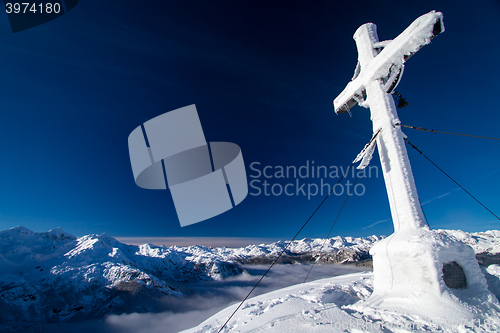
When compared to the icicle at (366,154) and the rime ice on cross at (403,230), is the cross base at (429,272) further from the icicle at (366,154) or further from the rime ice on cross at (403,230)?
the icicle at (366,154)

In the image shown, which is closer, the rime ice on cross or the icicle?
the rime ice on cross

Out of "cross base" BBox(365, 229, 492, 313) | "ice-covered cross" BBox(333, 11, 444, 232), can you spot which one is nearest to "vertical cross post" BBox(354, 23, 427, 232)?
"ice-covered cross" BBox(333, 11, 444, 232)

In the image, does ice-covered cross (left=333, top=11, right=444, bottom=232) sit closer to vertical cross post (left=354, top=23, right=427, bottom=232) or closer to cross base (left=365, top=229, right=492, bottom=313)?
vertical cross post (left=354, top=23, right=427, bottom=232)

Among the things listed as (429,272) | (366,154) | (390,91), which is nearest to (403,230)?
(429,272)

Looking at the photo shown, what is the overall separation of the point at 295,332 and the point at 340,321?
94cm

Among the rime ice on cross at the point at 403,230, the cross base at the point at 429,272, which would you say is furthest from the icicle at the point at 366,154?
the cross base at the point at 429,272

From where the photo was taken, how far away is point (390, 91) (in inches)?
271

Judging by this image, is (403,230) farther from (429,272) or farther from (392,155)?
(392,155)

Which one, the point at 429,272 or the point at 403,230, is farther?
the point at 403,230

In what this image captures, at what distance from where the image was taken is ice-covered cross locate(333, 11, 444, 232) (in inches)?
222

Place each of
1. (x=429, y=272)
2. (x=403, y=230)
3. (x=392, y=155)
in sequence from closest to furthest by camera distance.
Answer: (x=429, y=272), (x=403, y=230), (x=392, y=155)

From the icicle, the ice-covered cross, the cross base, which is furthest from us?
the icicle

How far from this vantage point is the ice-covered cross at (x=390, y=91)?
563 centimetres

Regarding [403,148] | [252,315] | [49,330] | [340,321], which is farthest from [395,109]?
[49,330]
